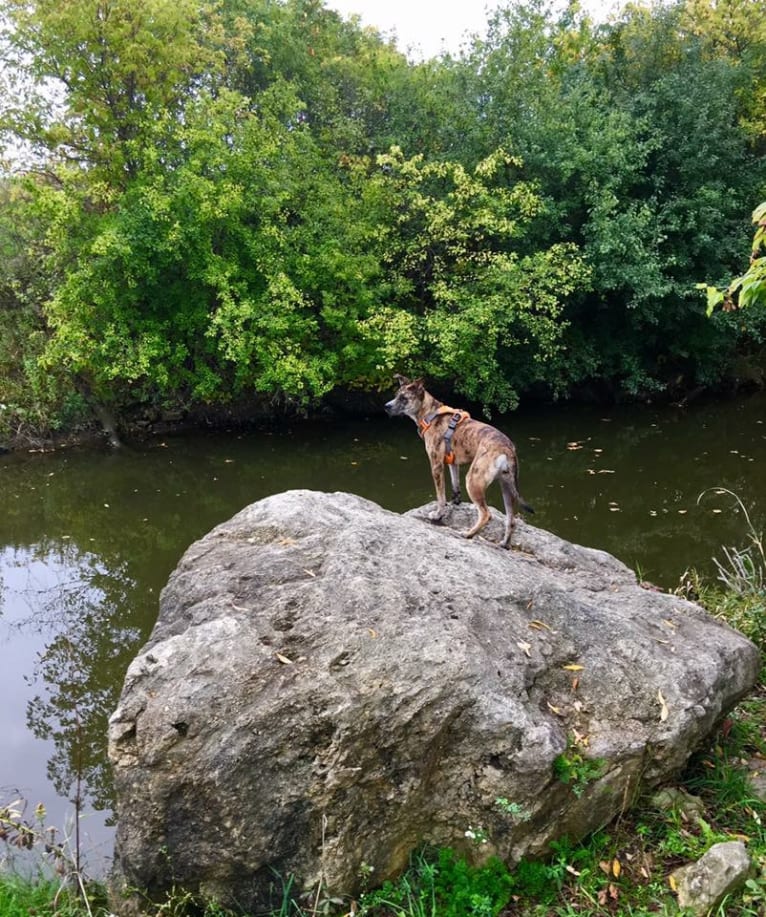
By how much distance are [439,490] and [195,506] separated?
761 cm

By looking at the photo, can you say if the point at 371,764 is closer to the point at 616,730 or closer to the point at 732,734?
the point at 616,730

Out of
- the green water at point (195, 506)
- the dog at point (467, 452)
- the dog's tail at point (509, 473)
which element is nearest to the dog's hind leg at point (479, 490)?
the dog at point (467, 452)

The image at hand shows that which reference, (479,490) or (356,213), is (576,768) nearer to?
(479,490)

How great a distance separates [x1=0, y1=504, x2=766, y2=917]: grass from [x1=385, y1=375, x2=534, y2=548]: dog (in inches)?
89.0

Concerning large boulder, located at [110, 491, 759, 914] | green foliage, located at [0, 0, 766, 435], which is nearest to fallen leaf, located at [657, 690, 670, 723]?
large boulder, located at [110, 491, 759, 914]

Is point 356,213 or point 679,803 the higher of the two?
point 356,213

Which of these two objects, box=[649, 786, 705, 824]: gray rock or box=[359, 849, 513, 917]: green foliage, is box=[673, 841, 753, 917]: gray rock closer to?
box=[649, 786, 705, 824]: gray rock

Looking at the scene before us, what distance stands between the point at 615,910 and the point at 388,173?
17.8 metres

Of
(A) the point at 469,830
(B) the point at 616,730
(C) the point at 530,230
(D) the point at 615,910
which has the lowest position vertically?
(D) the point at 615,910

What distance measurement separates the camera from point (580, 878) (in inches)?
142

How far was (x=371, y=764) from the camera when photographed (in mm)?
3525

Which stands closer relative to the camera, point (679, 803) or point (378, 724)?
point (378, 724)

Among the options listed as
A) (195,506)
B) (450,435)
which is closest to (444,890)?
(450,435)

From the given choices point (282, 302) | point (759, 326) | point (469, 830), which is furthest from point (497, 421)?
point (469, 830)
